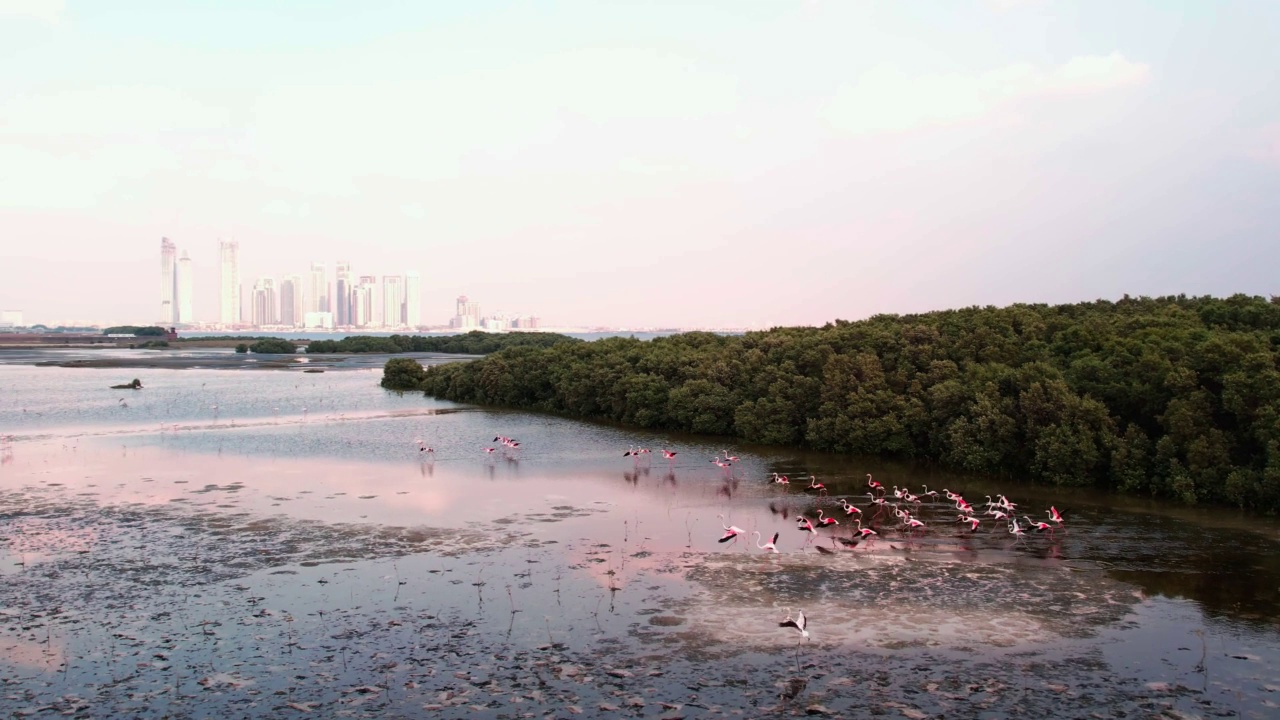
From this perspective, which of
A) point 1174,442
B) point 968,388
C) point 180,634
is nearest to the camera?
point 180,634

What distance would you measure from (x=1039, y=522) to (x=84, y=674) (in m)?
24.8

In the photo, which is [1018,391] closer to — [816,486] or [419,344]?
[816,486]

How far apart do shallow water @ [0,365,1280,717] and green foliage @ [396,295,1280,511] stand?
2178 mm

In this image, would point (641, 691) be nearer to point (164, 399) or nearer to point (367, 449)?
point (367, 449)

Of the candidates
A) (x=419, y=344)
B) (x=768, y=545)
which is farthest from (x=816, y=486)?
(x=419, y=344)

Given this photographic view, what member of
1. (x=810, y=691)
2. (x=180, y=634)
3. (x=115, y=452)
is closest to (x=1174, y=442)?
(x=810, y=691)

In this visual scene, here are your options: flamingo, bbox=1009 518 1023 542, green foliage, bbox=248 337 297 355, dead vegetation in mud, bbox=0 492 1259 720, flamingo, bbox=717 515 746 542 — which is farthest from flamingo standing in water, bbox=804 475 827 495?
green foliage, bbox=248 337 297 355

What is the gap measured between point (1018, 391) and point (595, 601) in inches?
1015

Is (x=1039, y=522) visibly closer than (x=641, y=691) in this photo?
No

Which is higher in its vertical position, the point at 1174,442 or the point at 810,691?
the point at 1174,442

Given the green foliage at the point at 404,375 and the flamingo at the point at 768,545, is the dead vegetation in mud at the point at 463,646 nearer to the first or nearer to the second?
the flamingo at the point at 768,545

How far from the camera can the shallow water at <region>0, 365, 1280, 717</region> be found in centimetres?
1534

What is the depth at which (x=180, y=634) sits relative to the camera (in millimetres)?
17812

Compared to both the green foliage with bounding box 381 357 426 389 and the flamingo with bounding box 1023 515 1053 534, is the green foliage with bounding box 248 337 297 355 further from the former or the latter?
the flamingo with bounding box 1023 515 1053 534
